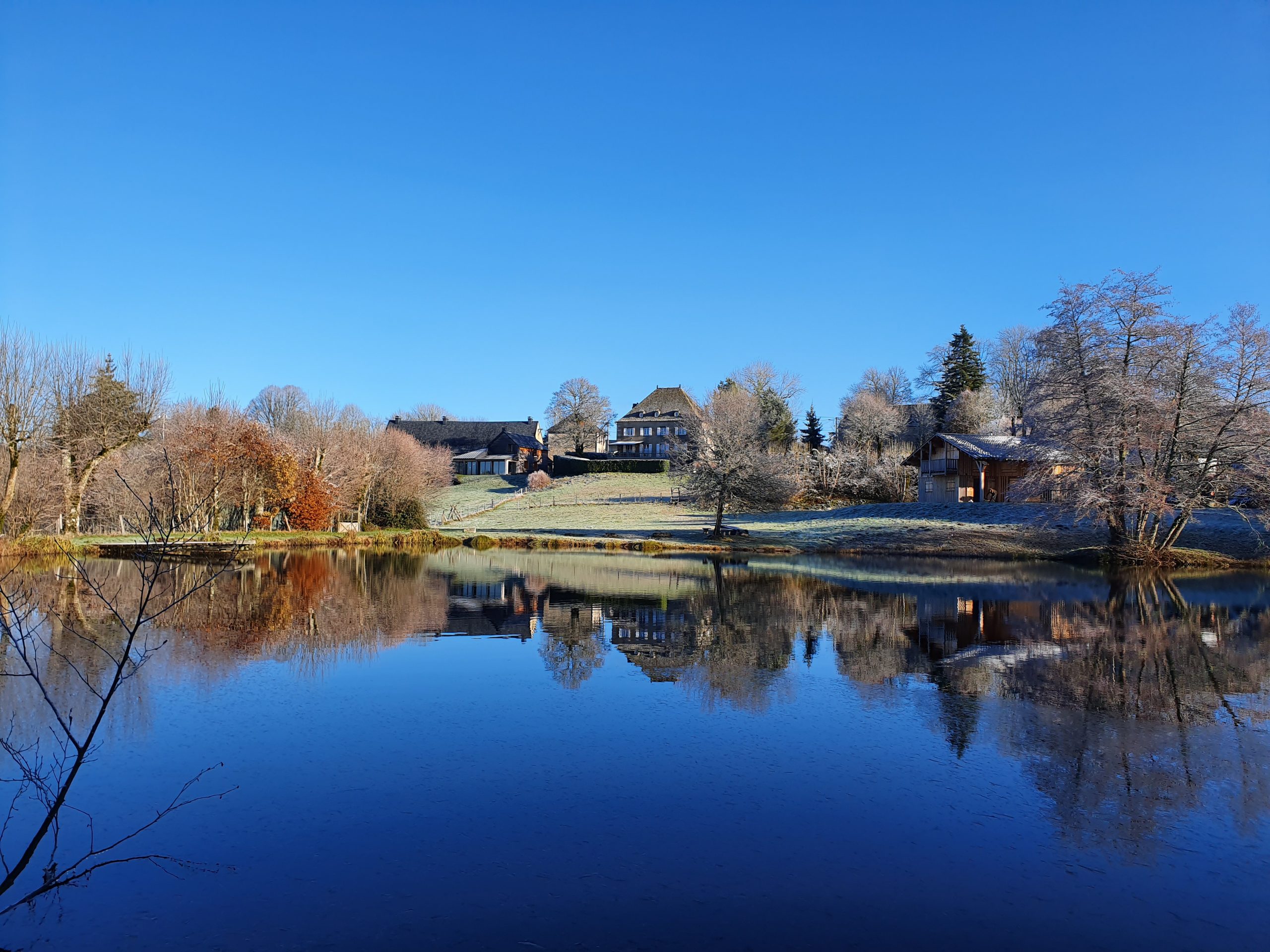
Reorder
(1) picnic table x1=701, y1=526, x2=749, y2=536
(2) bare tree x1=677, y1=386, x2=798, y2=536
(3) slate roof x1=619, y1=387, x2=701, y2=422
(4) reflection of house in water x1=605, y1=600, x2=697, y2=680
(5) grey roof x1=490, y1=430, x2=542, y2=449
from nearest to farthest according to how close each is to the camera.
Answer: (4) reflection of house in water x1=605, y1=600, x2=697, y2=680
(2) bare tree x1=677, y1=386, x2=798, y2=536
(1) picnic table x1=701, y1=526, x2=749, y2=536
(5) grey roof x1=490, y1=430, x2=542, y2=449
(3) slate roof x1=619, y1=387, x2=701, y2=422

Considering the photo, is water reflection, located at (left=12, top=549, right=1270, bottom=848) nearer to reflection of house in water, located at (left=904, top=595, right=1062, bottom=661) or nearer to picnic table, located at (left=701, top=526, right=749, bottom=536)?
reflection of house in water, located at (left=904, top=595, right=1062, bottom=661)

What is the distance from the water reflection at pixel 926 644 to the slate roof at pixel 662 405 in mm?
81294

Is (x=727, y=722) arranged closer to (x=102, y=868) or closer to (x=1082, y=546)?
(x=102, y=868)

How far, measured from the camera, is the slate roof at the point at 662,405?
11181 centimetres

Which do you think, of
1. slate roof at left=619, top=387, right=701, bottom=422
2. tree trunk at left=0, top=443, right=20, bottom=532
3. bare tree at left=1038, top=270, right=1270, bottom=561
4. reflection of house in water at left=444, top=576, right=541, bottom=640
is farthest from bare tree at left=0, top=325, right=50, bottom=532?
slate roof at left=619, top=387, right=701, bottom=422

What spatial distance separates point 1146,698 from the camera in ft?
38.5

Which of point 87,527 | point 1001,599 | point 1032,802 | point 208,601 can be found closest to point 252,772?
point 1032,802

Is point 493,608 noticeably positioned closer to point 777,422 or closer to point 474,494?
point 474,494

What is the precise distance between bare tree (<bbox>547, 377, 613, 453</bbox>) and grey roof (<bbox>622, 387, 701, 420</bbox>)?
6.52 meters

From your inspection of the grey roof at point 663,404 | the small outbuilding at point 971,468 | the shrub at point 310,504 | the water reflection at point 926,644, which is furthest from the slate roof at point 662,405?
the water reflection at point 926,644

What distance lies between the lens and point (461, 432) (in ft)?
338

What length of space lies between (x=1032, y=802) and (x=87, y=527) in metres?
50.2

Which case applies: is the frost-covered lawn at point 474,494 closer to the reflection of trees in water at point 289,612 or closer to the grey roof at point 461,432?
the grey roof at point 461,432

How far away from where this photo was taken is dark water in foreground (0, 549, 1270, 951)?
5691mm
